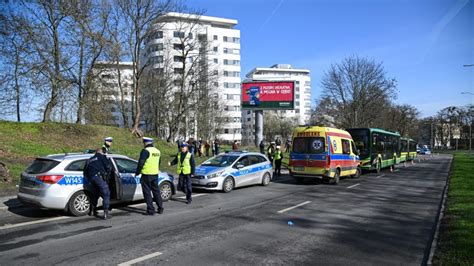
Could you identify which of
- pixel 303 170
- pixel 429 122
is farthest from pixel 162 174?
pixel 429 122

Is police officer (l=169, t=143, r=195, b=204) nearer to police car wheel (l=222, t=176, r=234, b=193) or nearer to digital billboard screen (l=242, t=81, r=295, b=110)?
police car wheel (l=222, t=176, r=234, b=193)

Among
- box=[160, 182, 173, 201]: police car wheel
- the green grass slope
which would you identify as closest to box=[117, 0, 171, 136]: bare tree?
the green grass slope

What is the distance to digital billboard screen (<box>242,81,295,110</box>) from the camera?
42.1m

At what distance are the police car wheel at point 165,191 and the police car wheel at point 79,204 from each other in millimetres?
2506

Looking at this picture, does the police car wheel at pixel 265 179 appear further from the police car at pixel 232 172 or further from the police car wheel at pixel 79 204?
the police car wheel at pixel 79 204

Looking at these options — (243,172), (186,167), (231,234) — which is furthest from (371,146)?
(231,234)

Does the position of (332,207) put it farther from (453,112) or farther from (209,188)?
(453,112)

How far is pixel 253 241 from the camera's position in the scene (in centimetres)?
654

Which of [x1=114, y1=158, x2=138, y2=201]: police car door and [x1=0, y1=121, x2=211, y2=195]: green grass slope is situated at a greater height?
[x1=0, y1=121, x2=211, y2=195]: green grass slope

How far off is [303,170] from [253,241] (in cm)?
984

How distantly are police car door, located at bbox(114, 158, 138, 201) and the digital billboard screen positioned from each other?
108 ft

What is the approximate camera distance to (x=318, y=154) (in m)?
15.6

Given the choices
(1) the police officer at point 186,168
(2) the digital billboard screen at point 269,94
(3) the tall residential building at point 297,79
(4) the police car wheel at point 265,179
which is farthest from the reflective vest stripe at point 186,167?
(3) the tall residential building at point 297,79

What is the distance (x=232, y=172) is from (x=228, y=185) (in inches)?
20.6
